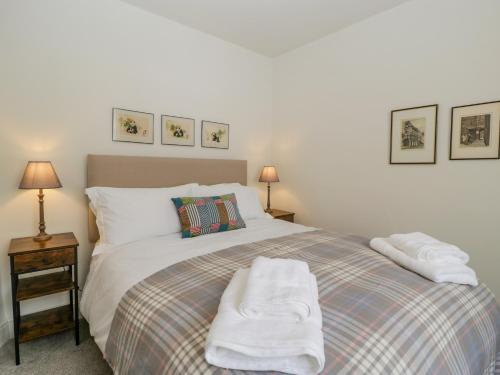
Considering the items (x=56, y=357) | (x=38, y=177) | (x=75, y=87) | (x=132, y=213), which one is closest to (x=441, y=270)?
(x=132, y=213)

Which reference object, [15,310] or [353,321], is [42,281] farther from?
[353,321]

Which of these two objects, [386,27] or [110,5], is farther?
[386,27]

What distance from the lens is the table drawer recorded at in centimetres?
171

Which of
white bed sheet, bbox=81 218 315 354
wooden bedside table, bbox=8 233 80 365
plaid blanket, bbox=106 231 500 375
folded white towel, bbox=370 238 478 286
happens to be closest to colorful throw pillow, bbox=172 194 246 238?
white bed sheet, bbox=81 218 315 354

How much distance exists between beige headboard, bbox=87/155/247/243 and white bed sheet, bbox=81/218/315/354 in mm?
613

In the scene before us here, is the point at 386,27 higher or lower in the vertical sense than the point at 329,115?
higher

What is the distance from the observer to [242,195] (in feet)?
8.93

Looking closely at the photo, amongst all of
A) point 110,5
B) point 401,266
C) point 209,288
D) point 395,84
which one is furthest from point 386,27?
point 209,288

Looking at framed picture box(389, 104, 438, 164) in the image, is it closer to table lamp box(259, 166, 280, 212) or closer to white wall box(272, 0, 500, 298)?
white wall box(272, 0, 500, 298)

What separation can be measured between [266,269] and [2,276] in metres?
2.03

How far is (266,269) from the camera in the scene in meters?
1.18

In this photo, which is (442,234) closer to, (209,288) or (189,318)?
(209,288)

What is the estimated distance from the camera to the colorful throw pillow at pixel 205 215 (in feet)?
6.88

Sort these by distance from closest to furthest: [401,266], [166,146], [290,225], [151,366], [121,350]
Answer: [151,366], [121,350], [401,266], [290,225], [166,146]
